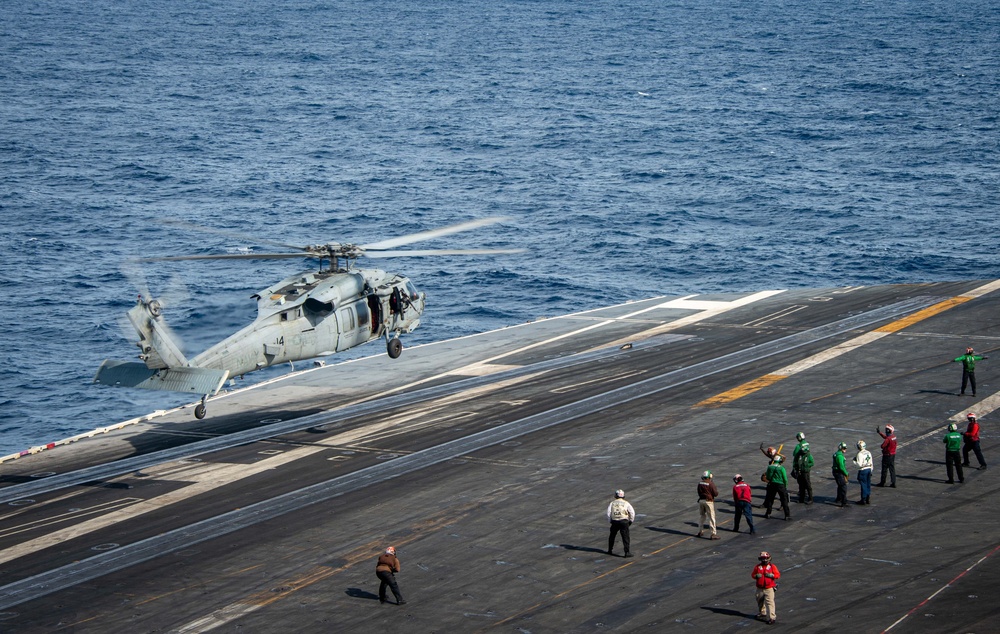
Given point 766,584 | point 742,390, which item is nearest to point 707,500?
point 766,584

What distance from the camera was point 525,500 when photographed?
33156 millimetres

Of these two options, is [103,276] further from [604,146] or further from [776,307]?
[604,146]

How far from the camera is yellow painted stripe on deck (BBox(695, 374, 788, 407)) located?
142ft

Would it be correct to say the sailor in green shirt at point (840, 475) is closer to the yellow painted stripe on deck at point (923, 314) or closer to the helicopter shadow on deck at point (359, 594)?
the helicopter shadow on deck at point (359, 594)

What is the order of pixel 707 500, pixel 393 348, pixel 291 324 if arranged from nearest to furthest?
pixel 707 500 → pixel 291 324 → pixel 393 348

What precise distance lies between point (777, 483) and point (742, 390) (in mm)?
15410

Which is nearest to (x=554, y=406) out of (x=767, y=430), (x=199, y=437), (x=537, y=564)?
(x=767, y=430)

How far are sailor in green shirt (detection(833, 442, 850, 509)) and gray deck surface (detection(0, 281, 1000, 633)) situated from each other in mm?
382

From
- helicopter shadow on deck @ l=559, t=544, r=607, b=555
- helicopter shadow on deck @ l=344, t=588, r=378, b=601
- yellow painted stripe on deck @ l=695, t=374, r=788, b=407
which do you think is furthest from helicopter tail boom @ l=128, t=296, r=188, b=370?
yellow painted stripe on deck @ l=695, t=374, r=788, b=407

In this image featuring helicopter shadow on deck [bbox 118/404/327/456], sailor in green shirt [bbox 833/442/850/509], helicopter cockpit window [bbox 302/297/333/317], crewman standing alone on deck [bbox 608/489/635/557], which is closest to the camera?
crewman standing alone on deck [bbox 608/489/635/557]

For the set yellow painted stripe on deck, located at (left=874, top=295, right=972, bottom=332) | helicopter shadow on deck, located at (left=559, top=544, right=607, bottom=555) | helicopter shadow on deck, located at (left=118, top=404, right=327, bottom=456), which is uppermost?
yellow painted stripe on deck, located at (left=874, top=295, right=972, bottom=332)

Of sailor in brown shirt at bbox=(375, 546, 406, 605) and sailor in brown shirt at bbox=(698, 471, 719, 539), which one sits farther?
sailor in brown shirt at bbox=(698, 471, 719, 539)

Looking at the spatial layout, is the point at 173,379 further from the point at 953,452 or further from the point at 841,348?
the point at 841,348

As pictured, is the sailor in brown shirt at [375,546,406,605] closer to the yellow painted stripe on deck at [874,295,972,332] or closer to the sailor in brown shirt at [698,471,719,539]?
the sailor in brown shirt at [698,471,719,539]
